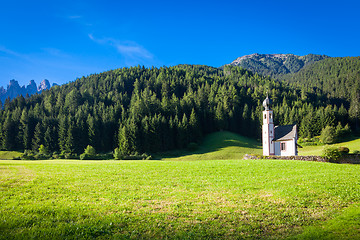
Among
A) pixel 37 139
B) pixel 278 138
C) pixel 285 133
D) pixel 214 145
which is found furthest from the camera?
pixel 37 139

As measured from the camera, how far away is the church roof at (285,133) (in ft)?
183

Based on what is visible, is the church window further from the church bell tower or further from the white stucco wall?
the church bell tower

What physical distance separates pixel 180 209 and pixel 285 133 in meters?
52.6

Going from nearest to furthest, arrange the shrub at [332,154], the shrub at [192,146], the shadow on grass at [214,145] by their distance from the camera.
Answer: the shrub at [332,154]
the shadow on grass at [214,145]
the shrub at [192,146]

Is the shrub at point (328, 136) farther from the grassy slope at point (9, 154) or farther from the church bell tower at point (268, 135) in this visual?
the grassy slope at point (9, 154)

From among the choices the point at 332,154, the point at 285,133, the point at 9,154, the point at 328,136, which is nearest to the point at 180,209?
the point at 332,154

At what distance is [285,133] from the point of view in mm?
57562

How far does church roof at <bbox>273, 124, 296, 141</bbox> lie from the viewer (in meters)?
55.7

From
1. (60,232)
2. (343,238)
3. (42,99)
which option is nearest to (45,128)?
(42,99)

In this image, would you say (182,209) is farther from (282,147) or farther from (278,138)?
(278,138)

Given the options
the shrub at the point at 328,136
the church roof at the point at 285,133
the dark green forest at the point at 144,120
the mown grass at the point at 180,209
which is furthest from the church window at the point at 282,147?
the shrub at the point at 328,136

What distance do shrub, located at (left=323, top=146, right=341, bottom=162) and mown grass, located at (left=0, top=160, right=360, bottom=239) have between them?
2234cm

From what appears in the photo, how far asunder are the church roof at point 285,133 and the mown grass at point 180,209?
3701cm

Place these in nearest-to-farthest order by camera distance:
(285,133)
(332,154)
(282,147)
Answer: (332,154), (282,147), (285,133)
